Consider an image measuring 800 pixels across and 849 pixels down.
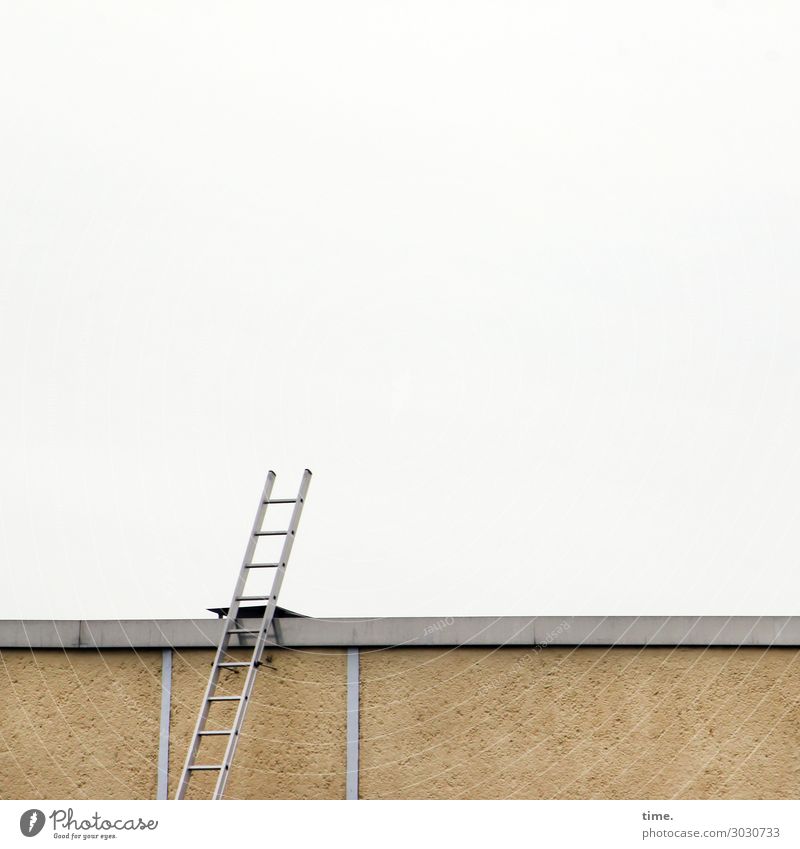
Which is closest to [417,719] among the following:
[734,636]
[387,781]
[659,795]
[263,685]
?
[387,781]

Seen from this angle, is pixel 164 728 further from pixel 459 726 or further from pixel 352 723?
pixel 459 726

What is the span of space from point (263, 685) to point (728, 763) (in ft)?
12.3

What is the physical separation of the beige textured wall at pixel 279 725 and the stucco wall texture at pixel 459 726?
11mm

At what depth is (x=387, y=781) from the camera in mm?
9367

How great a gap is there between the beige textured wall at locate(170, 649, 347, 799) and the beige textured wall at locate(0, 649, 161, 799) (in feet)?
0.84

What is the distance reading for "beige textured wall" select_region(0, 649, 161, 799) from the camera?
954 cm

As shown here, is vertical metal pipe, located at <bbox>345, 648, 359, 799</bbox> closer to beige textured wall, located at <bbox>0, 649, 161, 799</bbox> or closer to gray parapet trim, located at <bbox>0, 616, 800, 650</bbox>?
gray parapet trim, located at <bbox>0, 616, 800, 650</bbox>

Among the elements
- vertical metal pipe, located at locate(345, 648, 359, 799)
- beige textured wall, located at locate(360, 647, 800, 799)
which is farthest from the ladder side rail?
beige textured wall, located at locate(360, 647, 800, 799)

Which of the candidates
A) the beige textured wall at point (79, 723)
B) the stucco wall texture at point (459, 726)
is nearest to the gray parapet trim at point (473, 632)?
the stucco wall texture at point (459, 726)

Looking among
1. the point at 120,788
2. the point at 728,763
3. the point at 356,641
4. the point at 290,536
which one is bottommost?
the point at 120,788

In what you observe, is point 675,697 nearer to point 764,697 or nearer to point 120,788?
point 764,697

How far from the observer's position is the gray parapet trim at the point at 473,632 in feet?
30.9

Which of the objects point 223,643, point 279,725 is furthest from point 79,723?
point 279,725

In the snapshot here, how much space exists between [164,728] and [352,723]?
1.55 metres
